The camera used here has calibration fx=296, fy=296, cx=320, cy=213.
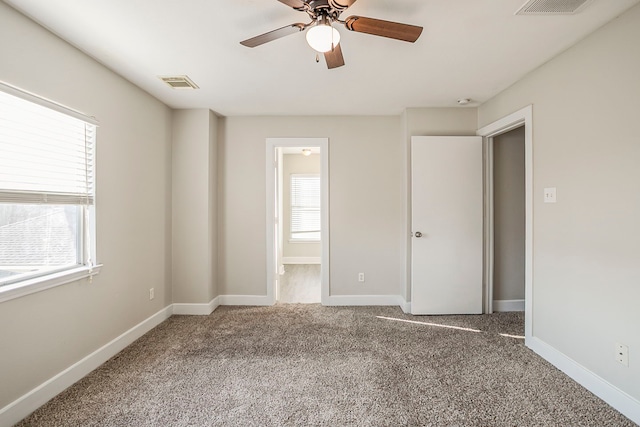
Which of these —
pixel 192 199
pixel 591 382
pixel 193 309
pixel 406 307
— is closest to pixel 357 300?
pixel 406 307

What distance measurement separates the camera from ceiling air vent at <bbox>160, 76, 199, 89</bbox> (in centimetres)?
272

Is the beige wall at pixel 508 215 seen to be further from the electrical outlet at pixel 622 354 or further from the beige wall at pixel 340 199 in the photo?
the electrical outlet at pixel 622 354

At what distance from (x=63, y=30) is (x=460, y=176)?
3.75m

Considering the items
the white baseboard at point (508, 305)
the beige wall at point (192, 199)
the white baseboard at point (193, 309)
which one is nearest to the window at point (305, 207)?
the beige wall at point (192, 199)

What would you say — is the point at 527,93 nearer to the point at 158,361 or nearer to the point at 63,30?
the point at 63,30

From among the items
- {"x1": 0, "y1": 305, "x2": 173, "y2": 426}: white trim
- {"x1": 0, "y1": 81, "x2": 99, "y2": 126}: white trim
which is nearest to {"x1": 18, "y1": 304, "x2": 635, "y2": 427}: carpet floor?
{"x1": 0, "y1": 305, "x2": 173, "y2": 426}: white trim

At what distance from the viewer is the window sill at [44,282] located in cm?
174

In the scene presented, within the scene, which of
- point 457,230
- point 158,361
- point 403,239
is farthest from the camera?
point 403,239

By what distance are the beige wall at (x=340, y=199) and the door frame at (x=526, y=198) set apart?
100 cm

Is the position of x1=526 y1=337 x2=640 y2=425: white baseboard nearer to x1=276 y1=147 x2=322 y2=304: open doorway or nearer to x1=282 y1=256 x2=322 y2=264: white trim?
x1=276 y1=147 x2=322 y2=304: open doorway

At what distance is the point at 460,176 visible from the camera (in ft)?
11.3

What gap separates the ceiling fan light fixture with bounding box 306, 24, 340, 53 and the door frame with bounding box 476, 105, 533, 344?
2093 millimetres

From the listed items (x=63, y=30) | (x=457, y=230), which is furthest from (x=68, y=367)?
(x=457, y=230)

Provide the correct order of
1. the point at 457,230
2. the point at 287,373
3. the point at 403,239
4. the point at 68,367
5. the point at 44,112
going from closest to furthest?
1. the point at 44,112
2. the point at 68,367
3. the point at 287,373
4. the point at 457,230
5. the point at 403,239
